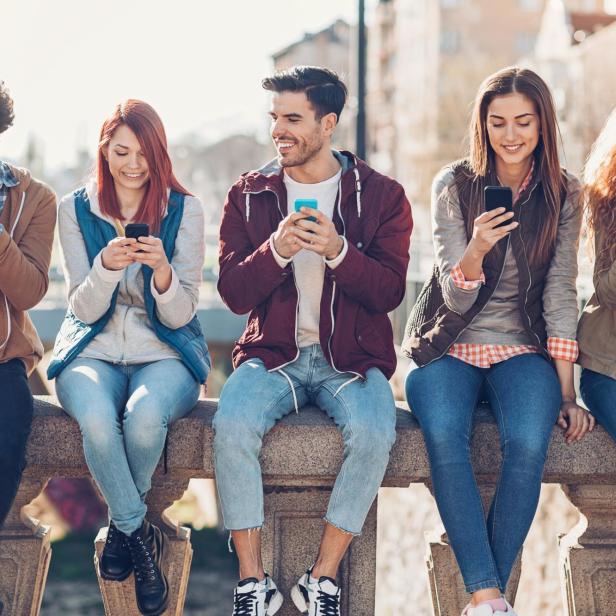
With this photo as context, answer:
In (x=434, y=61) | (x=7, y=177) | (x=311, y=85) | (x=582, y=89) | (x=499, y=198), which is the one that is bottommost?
(x=499, y=198)

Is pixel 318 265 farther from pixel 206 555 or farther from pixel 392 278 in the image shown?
pixel 206 555

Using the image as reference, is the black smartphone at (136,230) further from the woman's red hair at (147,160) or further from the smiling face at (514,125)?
the smiling face at (514,125)

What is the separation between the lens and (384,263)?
14.0 feet

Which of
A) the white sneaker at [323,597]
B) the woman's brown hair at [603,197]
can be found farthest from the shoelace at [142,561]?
the woman's brown hair at [603,197]

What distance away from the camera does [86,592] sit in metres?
22.2

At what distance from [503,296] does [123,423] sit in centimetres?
150

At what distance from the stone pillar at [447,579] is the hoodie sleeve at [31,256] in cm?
174

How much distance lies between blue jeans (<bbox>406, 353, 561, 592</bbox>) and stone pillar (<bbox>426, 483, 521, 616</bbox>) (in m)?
0.27

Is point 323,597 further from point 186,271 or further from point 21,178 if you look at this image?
point 21,178

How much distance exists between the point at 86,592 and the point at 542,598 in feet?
49.9

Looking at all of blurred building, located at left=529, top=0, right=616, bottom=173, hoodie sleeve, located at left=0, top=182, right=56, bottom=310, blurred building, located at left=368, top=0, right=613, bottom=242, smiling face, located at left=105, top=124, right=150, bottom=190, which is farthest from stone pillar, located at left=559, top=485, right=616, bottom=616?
blurred building, located at left=368, top=0, right=613, bottom=242

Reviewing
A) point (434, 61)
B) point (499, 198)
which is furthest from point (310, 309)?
point (434, 61)

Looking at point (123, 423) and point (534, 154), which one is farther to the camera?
point (534, 154)

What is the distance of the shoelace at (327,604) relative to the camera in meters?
3.78
